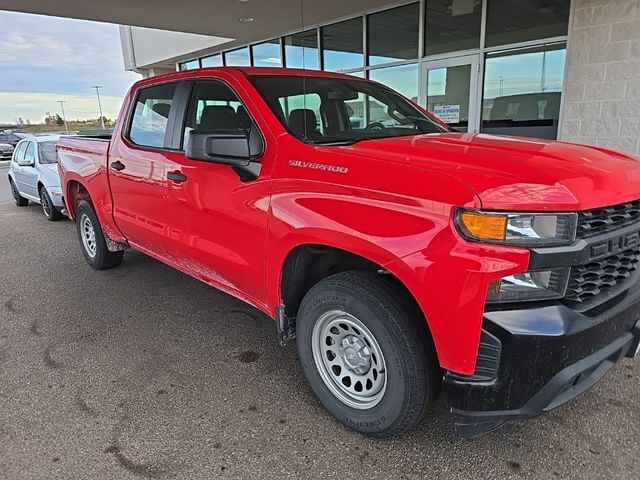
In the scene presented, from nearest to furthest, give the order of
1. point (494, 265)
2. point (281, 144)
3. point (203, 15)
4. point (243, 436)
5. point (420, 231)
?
point (494, 265)
point (420, 231)
point (243, 436)
point (281, 144)
point (203, 15)

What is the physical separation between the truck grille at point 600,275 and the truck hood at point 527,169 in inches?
10.6

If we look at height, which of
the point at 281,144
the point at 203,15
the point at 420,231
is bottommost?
the point at 420,231

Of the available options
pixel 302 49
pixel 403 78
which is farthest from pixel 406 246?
pixel 302 49

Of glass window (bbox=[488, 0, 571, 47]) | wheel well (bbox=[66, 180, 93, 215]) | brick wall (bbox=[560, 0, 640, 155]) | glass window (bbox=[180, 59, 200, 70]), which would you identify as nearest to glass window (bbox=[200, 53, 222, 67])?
glass window (bbox=[180, 59, 200, 70])

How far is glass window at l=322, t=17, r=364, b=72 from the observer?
33.7 ft

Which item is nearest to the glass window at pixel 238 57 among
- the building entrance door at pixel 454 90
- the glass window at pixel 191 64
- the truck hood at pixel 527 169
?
the glass window at pixel 191 64

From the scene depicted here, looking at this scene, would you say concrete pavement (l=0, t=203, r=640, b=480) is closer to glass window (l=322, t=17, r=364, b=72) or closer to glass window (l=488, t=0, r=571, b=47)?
glass window (l=488, t=0, r=571, b=47)

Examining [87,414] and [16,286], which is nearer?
[87,414]

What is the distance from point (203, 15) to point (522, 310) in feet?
32.4

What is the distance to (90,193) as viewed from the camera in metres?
5.00

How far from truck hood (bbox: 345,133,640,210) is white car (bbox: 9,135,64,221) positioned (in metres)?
7.45

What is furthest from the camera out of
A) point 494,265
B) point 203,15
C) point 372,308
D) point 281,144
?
point 203,15

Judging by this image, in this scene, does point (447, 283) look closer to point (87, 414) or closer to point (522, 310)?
point (522, 310)

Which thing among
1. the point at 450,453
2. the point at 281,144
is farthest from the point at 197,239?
the point at 450,453
